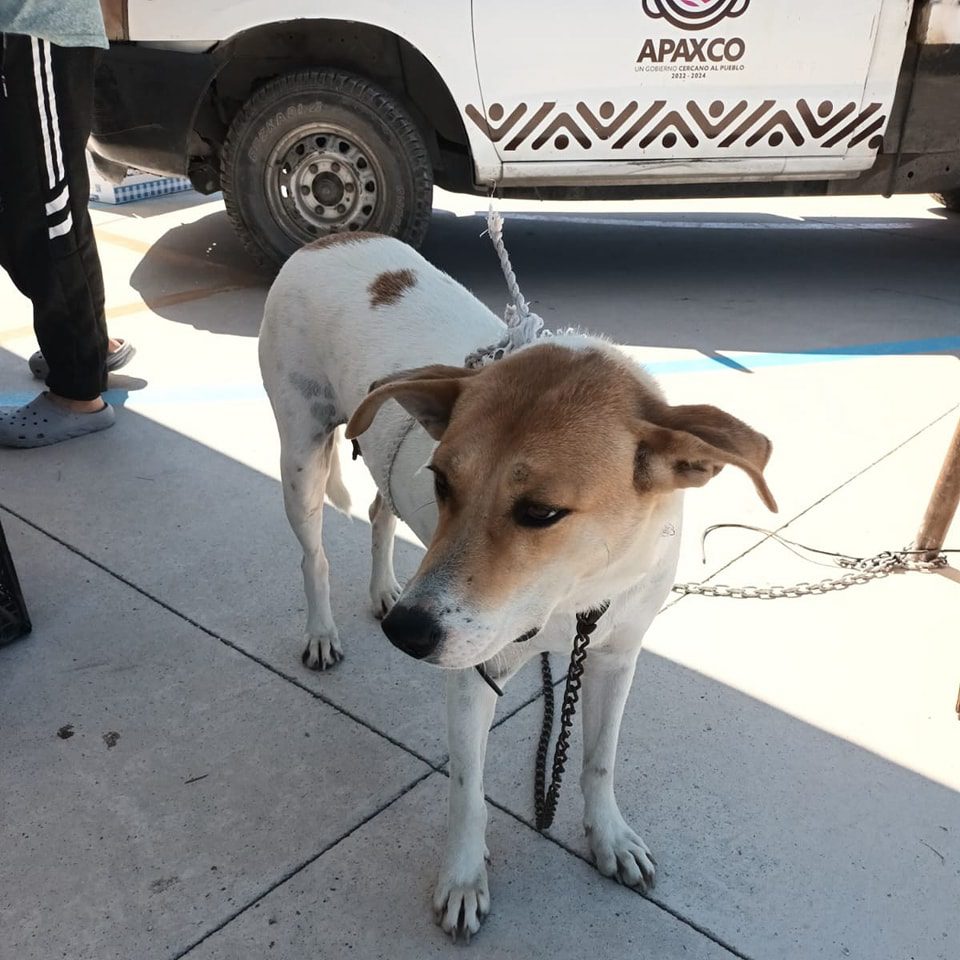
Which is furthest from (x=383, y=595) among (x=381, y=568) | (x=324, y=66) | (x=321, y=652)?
(x=324, y=66)

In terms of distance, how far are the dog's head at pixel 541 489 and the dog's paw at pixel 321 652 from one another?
1.32 metres

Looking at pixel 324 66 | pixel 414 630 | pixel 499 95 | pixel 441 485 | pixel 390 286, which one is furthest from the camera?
pixel 324 66

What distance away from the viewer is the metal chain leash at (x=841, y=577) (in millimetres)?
3582

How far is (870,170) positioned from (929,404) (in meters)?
2.15

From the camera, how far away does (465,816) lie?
94.7 inches

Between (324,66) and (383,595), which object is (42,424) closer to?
(383,595)

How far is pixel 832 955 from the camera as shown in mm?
2332

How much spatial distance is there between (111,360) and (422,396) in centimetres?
380

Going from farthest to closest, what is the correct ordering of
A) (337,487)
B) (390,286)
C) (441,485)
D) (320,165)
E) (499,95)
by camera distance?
(320,165) → (499,95) → (337,487) → (390,286) → (441,485)

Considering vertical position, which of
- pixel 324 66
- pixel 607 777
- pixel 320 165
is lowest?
pixel 607 777

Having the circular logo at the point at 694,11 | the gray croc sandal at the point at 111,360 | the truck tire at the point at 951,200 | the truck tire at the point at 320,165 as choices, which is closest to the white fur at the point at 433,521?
the gray croc sandal at the point at 111,360

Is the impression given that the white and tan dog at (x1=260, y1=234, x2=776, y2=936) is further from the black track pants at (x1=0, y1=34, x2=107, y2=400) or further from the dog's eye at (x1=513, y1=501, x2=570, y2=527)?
the black track pants at (x1=0, y1=34, x2=107, y2=400)

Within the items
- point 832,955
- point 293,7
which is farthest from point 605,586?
point 293,7

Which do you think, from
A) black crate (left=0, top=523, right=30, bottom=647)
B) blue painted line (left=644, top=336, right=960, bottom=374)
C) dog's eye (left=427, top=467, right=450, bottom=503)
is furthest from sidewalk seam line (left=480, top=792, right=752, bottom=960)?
blue painted line (left=644, top=336, right=960, bottom=374)
